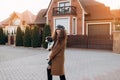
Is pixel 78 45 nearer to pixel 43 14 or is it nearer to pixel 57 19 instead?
pixel 57 19

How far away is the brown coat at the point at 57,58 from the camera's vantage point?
19.3 ft

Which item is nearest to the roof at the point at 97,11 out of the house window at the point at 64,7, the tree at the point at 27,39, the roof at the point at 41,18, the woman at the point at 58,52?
the house window at the point at 64,7

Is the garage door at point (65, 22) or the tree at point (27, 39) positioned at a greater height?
the garage door at point (65, 22)

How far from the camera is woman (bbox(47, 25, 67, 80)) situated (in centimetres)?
586

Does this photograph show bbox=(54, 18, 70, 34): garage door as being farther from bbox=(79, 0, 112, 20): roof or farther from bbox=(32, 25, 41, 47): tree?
bbox=(32, 25, 41, 47): tree

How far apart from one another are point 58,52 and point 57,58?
0.52 feet

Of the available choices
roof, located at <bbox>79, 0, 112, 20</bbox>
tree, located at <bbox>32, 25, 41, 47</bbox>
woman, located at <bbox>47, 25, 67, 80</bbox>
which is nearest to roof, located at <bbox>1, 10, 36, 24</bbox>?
roof, located at <bbox>79, 0, 112, 20</bbox>

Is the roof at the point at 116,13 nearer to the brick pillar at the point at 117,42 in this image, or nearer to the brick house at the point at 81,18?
the brick house at the point at 81,18

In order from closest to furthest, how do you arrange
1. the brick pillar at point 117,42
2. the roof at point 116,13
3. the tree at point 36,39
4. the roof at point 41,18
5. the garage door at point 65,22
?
the brick pillar at point 117,42 < the tree at point 36,39 < the garage door at point 65,22 < the roof at point 116,13 < the roof at point 41,18

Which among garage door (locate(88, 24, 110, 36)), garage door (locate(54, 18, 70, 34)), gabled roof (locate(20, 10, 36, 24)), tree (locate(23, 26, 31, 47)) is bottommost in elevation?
tree (locate(23, 26, 31, 47))

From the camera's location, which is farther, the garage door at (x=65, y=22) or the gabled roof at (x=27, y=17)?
the gabled roof at (x=27, y=17)

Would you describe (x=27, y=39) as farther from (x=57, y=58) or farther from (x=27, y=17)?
(x=27, y=17)

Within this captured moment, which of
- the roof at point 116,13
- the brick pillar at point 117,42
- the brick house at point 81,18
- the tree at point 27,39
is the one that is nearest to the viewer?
the brick pillar at point 117,42

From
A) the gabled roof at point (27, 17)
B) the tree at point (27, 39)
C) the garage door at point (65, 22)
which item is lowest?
the tree at point (27, 39)
